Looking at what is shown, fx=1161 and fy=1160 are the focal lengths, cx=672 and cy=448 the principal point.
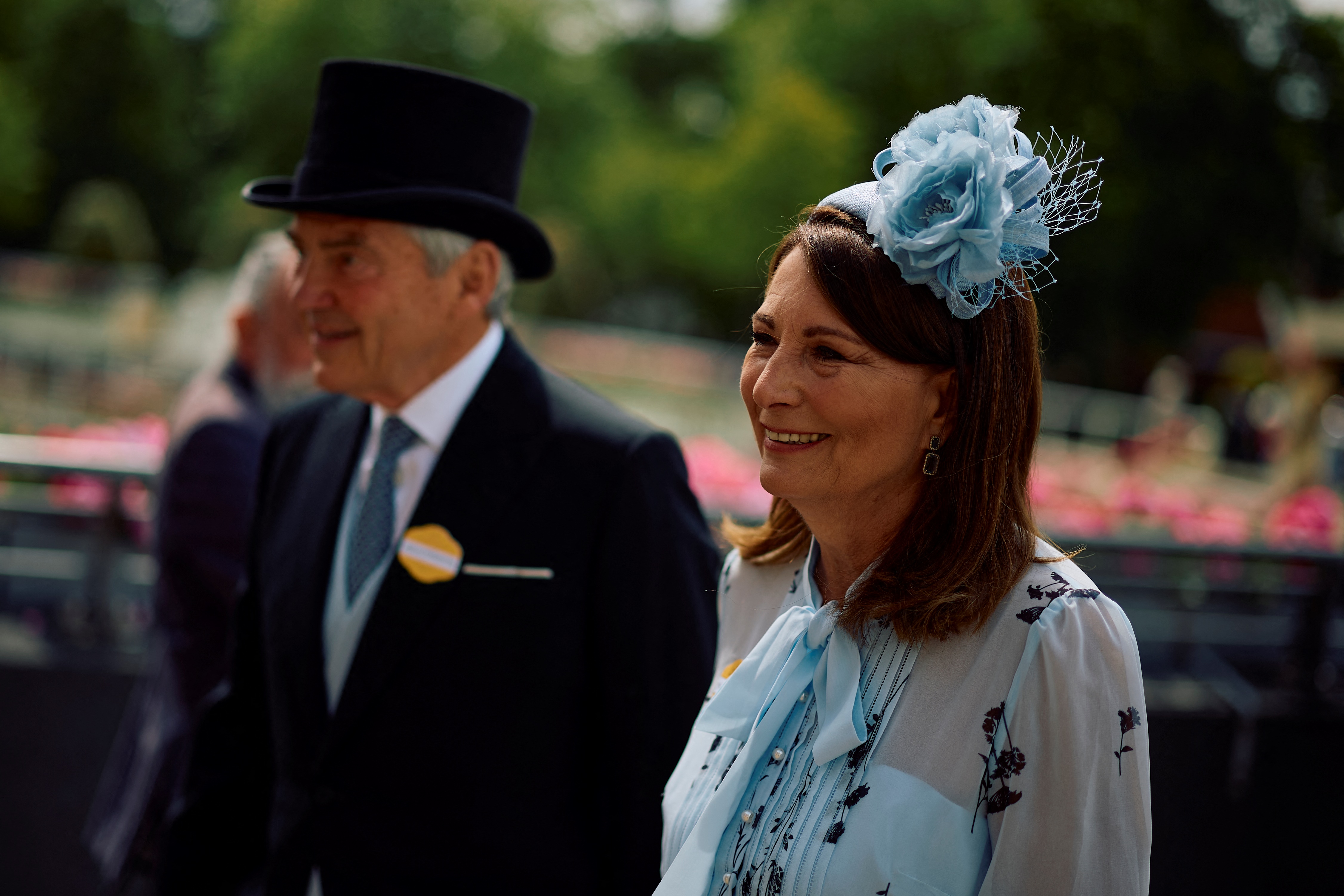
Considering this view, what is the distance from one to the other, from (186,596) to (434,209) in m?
1.42

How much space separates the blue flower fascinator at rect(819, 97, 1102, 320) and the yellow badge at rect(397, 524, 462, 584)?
107 cm

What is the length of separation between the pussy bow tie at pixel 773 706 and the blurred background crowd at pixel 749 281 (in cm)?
64

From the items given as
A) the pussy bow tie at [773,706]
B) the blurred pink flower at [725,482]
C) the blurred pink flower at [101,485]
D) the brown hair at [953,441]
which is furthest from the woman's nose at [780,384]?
the blurred pink flower at [101,485]

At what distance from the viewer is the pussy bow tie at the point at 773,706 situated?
1575mm

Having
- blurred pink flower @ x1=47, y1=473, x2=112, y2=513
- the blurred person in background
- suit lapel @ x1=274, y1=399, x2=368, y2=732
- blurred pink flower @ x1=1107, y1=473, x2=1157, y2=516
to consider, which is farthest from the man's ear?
blurred pink flower @ x1=1107, y1=473, x2=1157, y2=516

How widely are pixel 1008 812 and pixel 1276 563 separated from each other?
3397 mm

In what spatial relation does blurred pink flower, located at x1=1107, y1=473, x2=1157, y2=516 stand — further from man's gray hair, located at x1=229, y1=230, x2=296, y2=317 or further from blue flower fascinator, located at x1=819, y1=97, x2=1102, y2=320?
blue flower fascinator, located at x1=819, y1=97, x2=1102, y2=320

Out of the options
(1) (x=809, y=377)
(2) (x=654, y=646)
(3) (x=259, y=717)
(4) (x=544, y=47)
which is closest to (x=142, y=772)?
(3) (x=259, y=717)

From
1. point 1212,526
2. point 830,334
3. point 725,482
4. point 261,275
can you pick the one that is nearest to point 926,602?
point 830,334

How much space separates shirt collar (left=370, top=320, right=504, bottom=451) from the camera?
242cm

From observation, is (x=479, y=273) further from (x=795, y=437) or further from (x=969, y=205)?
(x=969, y=205)

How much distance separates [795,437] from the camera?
1.64 meters

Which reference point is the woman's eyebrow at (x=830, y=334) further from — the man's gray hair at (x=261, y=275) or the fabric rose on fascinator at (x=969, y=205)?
the man's gray hair at (x=261, y=275)

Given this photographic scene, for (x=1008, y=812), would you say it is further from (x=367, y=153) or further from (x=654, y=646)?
(x=367, y=153)
